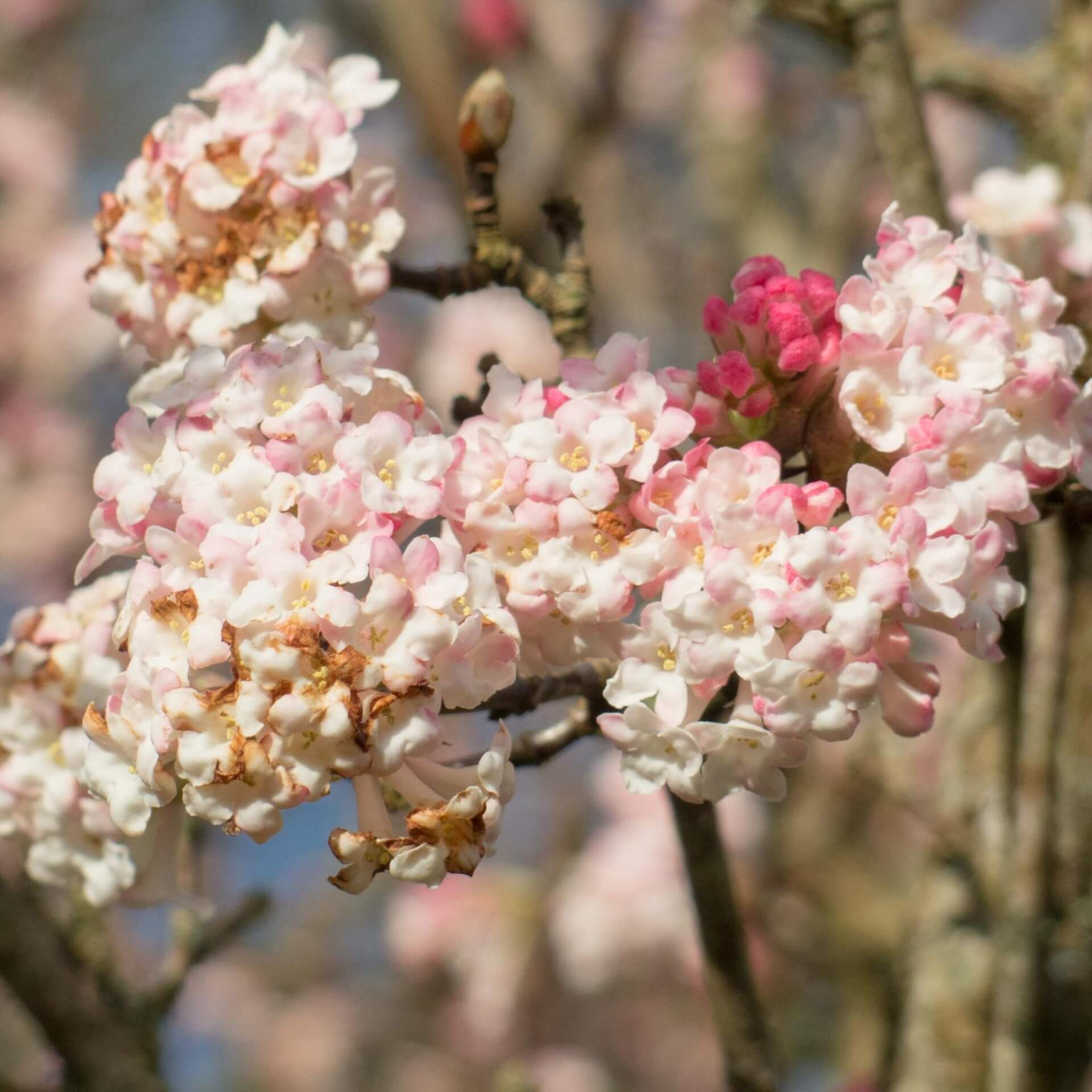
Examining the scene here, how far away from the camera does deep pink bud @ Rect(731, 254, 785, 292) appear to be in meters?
1.45

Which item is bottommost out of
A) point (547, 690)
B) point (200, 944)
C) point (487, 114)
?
point (200, 944)

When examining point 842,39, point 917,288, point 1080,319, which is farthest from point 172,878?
point 842,39

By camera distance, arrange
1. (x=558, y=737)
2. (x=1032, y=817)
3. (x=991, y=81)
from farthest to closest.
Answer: (x=991, y=81)
(x=1032, y=817)
(x=558, y=737)

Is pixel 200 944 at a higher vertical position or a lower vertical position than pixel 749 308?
lower

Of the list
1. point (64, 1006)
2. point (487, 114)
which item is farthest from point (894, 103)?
point (64, 1006)

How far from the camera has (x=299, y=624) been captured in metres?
1.15

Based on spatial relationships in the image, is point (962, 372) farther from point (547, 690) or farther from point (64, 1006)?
point (64, 1006)

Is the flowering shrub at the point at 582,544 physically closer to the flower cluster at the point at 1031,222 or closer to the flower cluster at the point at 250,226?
the flower cluster at the point at 250,226

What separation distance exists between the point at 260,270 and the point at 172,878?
691 millimetres

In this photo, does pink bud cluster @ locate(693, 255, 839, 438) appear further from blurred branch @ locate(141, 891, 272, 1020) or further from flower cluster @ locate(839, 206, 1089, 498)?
blurred branch @ locate(141, 891, 272, 1020)

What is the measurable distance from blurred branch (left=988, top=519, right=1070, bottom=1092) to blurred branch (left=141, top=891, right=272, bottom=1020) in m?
1.19

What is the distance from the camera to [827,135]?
708 cm

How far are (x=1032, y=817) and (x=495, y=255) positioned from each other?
1.19 metres

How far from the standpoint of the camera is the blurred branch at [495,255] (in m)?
1.75
